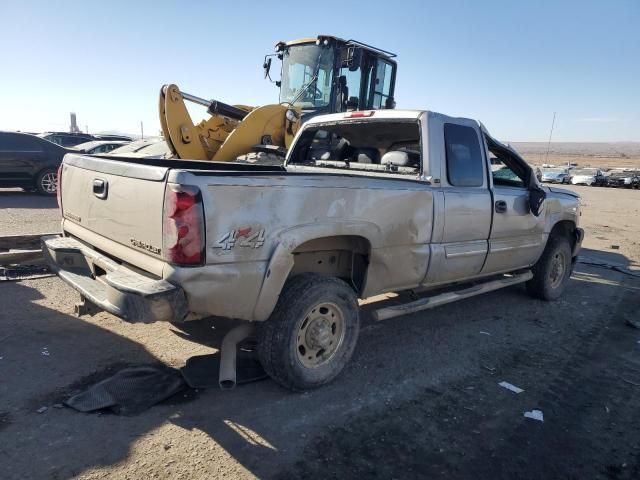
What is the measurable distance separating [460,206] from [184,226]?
265 cm

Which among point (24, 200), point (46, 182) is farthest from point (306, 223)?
point (46, 182)

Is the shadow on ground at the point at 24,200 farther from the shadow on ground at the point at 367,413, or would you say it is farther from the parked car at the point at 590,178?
the parked car at the point at 590,178

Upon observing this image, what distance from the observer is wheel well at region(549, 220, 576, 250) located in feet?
20.7

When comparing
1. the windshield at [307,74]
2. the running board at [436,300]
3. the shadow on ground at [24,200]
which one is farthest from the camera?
the shadow on ground at [24,200]

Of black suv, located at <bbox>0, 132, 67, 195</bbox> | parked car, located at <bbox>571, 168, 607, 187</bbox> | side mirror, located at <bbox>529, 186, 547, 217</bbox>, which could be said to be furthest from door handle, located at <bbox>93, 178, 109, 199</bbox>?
parked car, located at <bbox>571, 168, 607, 187</bbox>

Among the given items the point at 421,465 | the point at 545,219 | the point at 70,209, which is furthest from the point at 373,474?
the point at 545,219

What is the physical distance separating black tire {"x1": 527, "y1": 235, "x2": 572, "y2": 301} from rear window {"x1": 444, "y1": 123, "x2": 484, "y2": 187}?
206 centimetres

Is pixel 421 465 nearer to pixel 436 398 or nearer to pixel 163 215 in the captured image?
pixel 436 398

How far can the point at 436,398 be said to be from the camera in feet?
11.7

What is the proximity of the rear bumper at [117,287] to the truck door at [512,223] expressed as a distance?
3358mm

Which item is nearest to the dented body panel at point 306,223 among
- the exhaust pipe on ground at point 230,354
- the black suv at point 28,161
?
the exhaust pipe on ground at point 230,354

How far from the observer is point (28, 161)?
40.0ft

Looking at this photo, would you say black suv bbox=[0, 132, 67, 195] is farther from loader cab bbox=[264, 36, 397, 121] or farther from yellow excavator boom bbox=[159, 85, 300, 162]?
loader cab bbox=[264, 36, 397, 121]

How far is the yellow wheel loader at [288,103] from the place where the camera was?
895 cm
